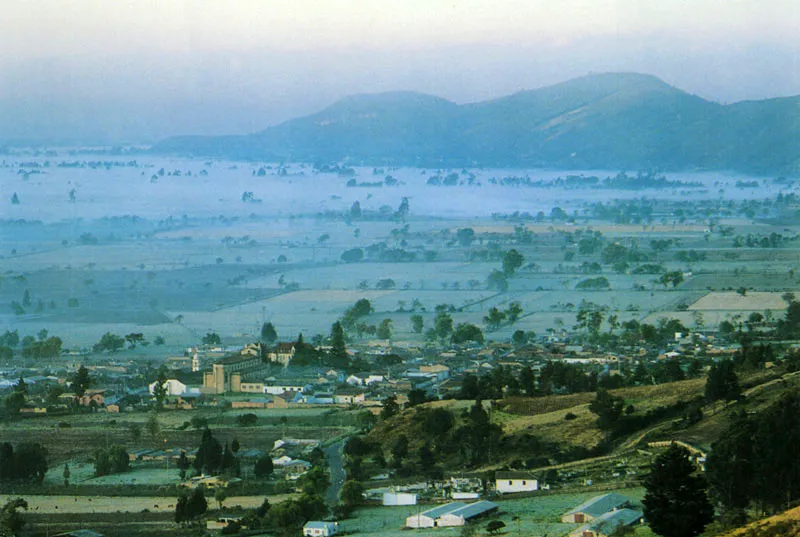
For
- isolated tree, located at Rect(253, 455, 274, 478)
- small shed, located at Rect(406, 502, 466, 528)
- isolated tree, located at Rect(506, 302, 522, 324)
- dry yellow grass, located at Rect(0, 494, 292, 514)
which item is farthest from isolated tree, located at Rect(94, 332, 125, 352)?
small shed, located at Rect(406, 502, 466, 528)

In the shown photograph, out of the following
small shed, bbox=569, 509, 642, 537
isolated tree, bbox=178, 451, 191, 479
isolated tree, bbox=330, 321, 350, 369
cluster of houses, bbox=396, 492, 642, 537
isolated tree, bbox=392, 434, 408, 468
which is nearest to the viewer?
small shed, bbox=569, 509, 642, 537

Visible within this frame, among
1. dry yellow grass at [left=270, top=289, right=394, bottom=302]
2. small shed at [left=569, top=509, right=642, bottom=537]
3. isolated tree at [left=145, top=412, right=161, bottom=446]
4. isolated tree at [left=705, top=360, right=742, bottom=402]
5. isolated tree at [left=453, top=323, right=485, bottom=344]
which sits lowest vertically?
isolated tree at [left=145, top=412, right=161, bottom=446]

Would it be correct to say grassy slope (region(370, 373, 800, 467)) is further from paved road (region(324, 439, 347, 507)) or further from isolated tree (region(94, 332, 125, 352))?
isolated tree (region(94, 332, 125, 352))

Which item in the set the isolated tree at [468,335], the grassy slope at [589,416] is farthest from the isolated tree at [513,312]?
the grassy slope at [589,416]

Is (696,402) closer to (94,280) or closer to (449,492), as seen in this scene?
(449,492)

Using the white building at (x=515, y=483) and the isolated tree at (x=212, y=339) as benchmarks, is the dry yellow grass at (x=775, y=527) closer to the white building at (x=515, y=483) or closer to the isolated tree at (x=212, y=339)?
the white building at (x=515, y=483)

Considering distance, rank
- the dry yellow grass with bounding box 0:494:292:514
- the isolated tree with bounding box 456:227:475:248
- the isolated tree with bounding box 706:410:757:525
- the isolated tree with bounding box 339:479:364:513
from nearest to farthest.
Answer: the isolated tree with bounding box 706:410:757:525, the isolated tree with bounding box 339:479:364:513, the dry yellow grass with bounding box 0:494:292:514, the isolated tree with bounding box 456:227:475:248
